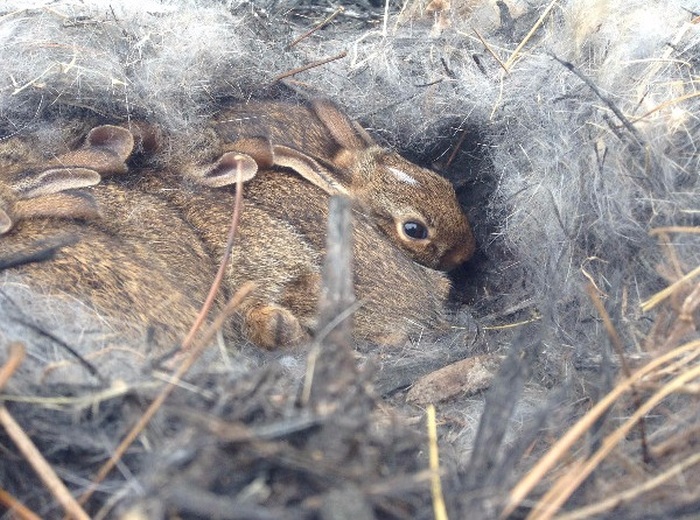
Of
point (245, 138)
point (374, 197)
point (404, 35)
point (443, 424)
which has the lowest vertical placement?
point (443, 424)

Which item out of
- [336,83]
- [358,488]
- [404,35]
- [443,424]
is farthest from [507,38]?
[358,488]

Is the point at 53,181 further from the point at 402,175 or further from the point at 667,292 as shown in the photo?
the point at 667,292

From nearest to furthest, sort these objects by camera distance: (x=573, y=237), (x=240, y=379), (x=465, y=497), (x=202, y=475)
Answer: (x=202, y=475) → (x=465, y=497) → (x=240, y=379) → (x=573, y=237)

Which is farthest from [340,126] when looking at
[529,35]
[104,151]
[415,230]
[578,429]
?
[578,429]

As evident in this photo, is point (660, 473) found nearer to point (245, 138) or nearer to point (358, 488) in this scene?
point (358, 488)

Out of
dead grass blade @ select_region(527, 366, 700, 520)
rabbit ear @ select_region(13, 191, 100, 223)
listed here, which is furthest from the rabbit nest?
rabbit ear @ select_region(13, 191, 100, 223)

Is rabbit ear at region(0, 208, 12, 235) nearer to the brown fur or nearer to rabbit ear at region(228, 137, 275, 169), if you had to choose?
the brown fur

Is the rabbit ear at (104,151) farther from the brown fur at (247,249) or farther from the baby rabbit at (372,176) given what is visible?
the baby rabbit at (372,176)
